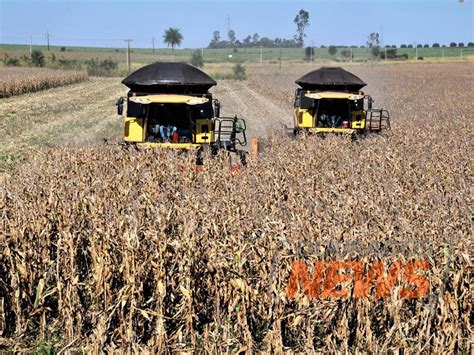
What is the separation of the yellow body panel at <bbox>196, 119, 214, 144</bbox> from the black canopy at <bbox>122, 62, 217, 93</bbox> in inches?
31.2

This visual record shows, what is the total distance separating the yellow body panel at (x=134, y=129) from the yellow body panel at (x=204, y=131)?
1.20m

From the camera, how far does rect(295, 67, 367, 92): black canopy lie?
17.8m

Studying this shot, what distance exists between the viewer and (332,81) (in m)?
17.9

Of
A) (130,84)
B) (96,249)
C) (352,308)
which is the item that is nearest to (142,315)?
(96,249)

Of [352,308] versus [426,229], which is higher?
[426,229]

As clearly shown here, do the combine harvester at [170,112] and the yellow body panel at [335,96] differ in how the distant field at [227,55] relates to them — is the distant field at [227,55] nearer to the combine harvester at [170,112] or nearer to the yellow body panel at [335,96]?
the yellow body panel at [335,96]

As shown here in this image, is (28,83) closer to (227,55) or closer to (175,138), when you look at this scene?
(175,138)

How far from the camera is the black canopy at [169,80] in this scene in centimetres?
1384

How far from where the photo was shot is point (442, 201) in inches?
316

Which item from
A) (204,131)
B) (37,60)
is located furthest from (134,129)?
(37,60)

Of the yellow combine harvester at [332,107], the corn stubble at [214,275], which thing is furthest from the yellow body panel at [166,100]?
→ the corn stubble at [214,275]

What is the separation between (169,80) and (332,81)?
18.9 ft

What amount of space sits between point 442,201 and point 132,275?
4.21m

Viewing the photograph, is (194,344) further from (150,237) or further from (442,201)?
(442,201)
